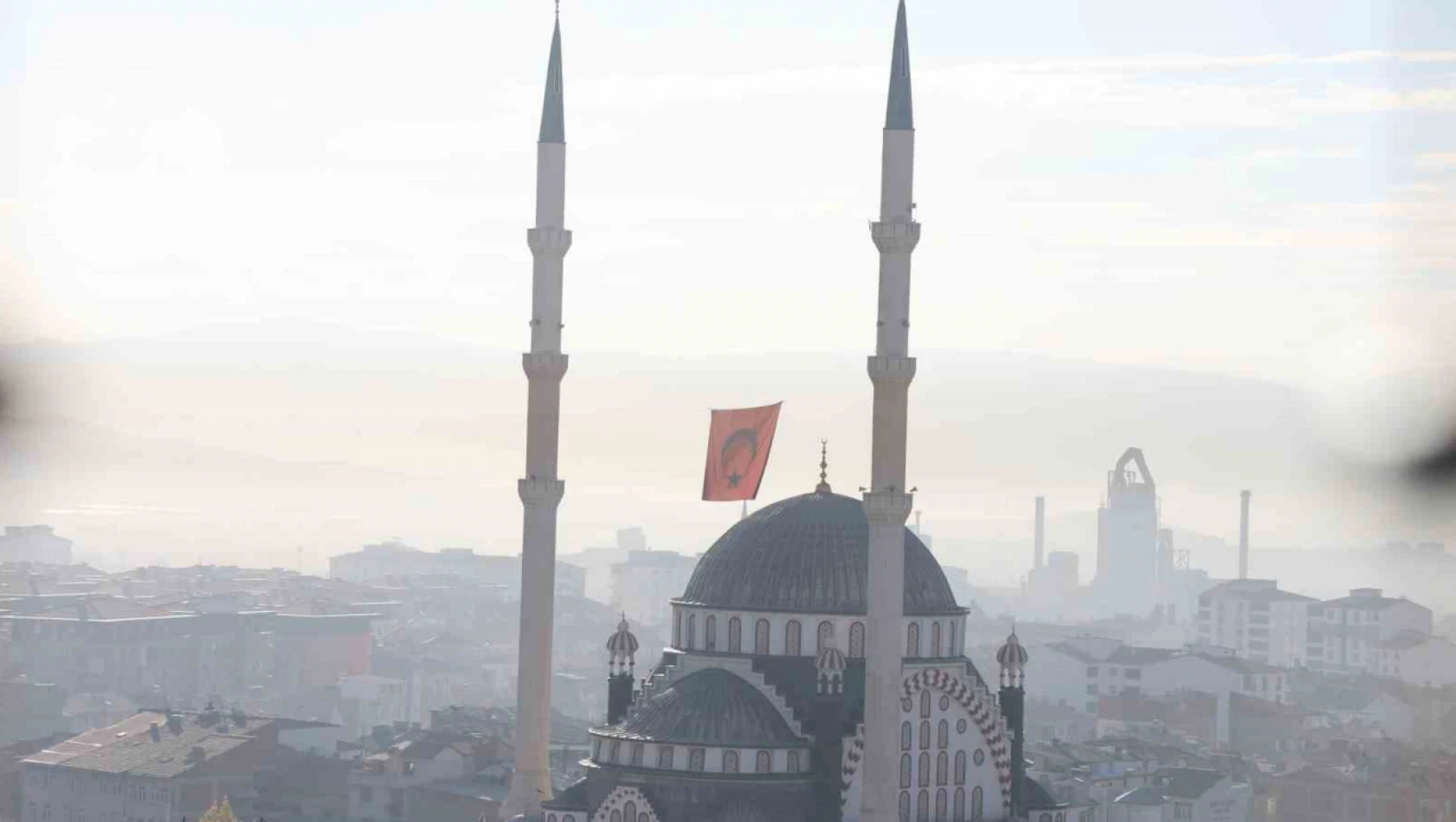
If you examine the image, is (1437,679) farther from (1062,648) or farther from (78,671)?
(78,671)

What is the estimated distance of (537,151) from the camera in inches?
2842

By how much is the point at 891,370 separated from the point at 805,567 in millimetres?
7100

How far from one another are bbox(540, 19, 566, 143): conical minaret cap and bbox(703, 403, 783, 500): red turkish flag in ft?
28.0

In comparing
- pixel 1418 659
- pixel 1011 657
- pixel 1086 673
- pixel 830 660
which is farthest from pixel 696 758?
pixel 1418 659

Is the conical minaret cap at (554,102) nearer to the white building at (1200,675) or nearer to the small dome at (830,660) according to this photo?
the small dome at (830,660)

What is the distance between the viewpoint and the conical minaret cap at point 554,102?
2835 inches

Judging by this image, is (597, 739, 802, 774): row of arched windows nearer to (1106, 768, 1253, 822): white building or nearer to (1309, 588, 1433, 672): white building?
(1106, 768, 1253, 822): white building

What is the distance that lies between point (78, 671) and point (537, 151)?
373ft

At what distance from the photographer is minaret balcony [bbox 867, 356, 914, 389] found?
200ft

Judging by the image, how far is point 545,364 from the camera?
70875 millimetres

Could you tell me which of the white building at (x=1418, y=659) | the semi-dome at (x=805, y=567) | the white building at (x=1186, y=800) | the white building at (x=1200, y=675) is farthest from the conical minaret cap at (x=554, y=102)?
the white building at (x=1418, y=659)

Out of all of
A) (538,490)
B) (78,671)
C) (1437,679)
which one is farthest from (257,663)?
(538,490)

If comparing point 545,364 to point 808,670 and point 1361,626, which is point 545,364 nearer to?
point 808,670

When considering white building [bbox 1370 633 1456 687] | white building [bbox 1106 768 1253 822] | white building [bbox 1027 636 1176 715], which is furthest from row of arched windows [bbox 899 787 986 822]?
white building [bbox 1370 633 1456 687]
